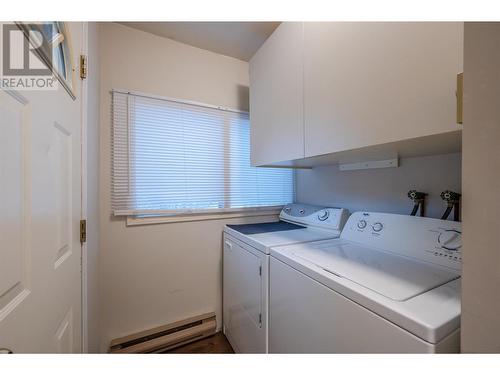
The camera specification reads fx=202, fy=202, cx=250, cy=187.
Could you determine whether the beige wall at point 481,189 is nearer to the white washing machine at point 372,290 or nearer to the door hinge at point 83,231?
the white washing machine at point 372,290

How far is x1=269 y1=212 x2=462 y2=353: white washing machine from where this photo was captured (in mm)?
581

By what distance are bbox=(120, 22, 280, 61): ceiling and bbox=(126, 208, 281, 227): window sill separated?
1.51 meters

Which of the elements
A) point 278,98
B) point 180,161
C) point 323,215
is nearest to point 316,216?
point 323,215

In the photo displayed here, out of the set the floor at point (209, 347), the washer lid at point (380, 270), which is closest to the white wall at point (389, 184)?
the washer lid at point (380, 270)

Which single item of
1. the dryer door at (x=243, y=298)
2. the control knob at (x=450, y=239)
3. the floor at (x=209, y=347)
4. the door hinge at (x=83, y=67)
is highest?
the door hinge at (x=83, y=67)

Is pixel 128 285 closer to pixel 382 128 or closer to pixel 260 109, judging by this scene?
pixel 260 109

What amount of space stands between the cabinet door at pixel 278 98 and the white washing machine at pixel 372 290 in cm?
62

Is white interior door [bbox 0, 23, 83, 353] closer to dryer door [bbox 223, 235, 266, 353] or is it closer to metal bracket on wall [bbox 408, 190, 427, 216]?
dryer door [bbox 223, 235, 266, 353]

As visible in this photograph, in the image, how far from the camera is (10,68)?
19.6 inches

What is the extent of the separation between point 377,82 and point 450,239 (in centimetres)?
78

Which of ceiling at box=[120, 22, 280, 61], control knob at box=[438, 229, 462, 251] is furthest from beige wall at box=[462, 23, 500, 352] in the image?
ceiling at box=[120, 22, 280, 61]

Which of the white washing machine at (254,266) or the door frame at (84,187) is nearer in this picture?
the door frame at (84,187)

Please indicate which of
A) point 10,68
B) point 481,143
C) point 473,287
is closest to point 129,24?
point 10,68

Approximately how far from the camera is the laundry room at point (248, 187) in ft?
1.64
